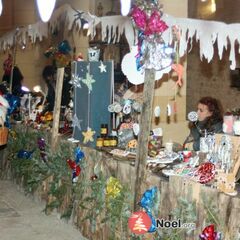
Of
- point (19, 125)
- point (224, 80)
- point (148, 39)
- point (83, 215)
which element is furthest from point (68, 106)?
point (224, 80)

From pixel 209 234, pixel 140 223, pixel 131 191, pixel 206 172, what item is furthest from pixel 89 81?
pixel 209 234

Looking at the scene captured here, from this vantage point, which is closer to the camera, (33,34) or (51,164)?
(51,164)

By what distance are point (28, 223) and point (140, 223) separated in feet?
9.20

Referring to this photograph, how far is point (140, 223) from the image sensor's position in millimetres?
4273

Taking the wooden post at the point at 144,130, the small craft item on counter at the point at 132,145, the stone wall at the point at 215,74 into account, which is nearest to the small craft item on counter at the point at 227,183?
the wooden post at the point at 144,130

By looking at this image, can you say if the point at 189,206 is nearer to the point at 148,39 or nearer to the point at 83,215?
the point at 148,39

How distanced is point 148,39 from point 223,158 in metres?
1.39

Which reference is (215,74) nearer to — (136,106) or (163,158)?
(136,106)

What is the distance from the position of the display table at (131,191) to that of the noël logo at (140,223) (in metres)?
0.14

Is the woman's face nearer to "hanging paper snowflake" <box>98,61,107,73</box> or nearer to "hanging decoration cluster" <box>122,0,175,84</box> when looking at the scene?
"hanging paper snowflake" <box>98,61,107,73</box>

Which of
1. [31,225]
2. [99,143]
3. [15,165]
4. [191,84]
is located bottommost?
[31,225]

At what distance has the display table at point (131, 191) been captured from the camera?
142 inches

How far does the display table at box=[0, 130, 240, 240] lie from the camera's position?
360cm

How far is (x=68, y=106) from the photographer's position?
799cm
